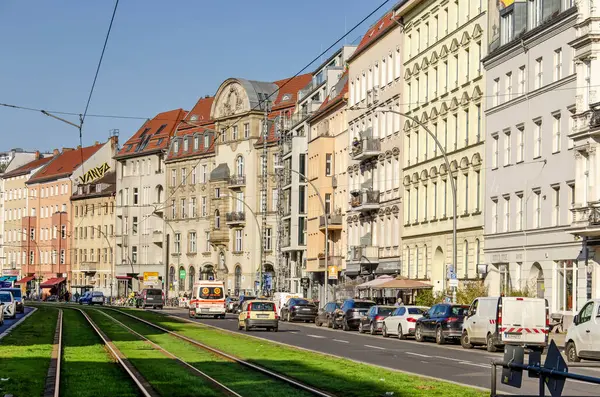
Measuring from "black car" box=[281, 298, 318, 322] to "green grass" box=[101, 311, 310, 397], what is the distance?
31.1 m

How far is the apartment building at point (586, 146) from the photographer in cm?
4778

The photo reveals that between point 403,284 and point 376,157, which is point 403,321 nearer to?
point 403,284

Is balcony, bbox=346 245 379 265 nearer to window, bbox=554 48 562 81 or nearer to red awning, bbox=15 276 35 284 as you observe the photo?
window, bbox=554 48 562 81

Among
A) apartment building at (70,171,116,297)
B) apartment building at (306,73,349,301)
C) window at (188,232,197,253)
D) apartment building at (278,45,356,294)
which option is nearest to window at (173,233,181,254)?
window at (188,232,197,253)

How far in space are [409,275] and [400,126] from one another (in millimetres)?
9344

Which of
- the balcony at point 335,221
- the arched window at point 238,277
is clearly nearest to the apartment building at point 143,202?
the arched window at point 238,277

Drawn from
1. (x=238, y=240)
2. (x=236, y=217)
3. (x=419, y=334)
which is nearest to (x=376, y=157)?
(x=419, y=334)

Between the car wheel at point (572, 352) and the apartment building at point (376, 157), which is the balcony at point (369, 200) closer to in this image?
the apartment building at point (376, 157)

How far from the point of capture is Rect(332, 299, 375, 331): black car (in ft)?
194

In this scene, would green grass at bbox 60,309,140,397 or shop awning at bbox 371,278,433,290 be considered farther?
shop awning at bbox 371,278,433,290

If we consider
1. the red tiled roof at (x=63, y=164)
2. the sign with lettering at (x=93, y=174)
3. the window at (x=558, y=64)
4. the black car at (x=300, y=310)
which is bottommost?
the black car at (x=300, y=310)

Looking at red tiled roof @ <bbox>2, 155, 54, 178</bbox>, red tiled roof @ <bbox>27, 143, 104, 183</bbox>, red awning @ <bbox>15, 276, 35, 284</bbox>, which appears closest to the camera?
red tiled roof @ <bbox>27, 143, 104, 183</bbox>

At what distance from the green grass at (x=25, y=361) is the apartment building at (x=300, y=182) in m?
54.7

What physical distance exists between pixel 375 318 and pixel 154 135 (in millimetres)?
94525
